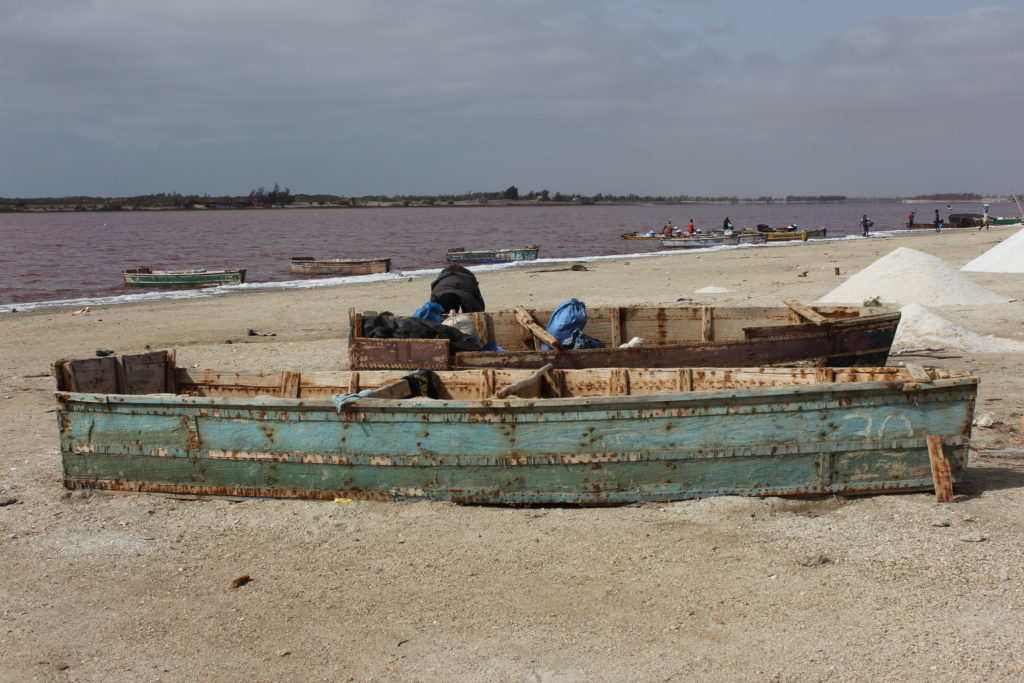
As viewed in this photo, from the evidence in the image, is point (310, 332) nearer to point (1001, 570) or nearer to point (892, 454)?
point (892, 454)

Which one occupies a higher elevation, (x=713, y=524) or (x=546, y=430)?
(x=546, y=430)

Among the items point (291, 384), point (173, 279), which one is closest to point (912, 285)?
point (291, 384)

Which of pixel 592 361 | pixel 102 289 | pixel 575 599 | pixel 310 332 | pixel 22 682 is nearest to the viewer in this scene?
pixel 22 682

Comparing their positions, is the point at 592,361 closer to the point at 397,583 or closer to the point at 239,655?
the point at 397,583

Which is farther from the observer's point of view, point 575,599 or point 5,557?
point 5,557

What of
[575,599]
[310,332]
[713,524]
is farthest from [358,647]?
[310,332]

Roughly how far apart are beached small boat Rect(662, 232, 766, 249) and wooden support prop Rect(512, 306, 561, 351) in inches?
1622

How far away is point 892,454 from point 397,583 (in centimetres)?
395

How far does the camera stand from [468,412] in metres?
6.80

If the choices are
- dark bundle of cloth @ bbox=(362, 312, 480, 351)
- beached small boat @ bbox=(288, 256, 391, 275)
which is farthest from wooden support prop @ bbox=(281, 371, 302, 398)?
beached small boat @ bbox=(288, 256, 391, 275)

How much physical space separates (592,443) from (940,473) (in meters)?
2.70

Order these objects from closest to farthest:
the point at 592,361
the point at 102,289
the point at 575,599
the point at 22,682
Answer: the point at 22,682, the point at 575,599, the point at 592,361, the point at 102,289

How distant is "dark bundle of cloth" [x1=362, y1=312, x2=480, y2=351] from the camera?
10.8 meters

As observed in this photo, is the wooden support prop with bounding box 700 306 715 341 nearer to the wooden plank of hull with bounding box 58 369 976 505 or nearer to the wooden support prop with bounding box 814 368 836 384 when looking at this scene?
the wooden support prop with bounding box 814 368 836 384
